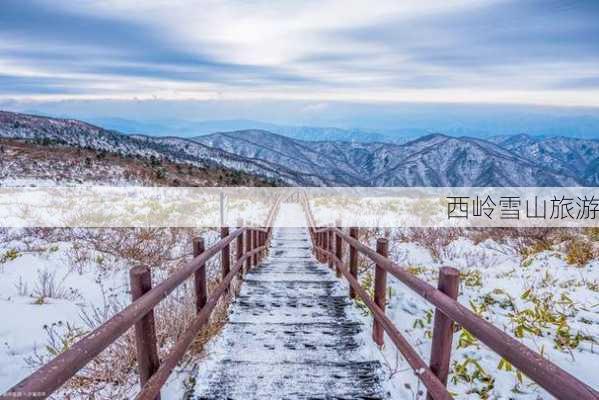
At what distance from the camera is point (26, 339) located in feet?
14.8

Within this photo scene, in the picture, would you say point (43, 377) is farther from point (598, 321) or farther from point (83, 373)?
point (598, 321)

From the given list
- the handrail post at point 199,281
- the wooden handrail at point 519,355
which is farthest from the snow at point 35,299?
the wooden handrail at point 519,355

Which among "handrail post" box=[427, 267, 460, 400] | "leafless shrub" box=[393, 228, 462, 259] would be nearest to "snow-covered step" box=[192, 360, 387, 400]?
"handrail post" box=[427, 267, 460, 400]

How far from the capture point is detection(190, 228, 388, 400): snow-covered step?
11.0 ft

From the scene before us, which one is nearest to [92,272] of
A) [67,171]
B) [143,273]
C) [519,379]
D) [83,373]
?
[83,373]

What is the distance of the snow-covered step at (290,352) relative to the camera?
3340 mm

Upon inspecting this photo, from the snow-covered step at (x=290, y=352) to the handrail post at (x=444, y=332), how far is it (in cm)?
72

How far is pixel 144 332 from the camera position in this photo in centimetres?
279

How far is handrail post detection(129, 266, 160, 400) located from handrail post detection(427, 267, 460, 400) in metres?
2.03

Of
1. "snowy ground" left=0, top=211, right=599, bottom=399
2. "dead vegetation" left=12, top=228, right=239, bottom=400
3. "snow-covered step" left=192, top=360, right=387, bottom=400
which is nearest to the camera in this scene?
"snow-covered step" left=192, top=360, right=387, bottom=400

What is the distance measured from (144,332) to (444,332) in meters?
2.10

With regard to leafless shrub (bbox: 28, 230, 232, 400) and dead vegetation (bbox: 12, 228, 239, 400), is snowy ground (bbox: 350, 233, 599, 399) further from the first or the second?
dead vegetation (bbox: 12, 228, 239, 400)

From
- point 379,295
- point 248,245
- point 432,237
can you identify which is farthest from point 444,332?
point 432,237

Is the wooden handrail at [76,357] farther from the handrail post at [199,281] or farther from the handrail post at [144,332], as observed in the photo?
the handrail post at [199,281]
